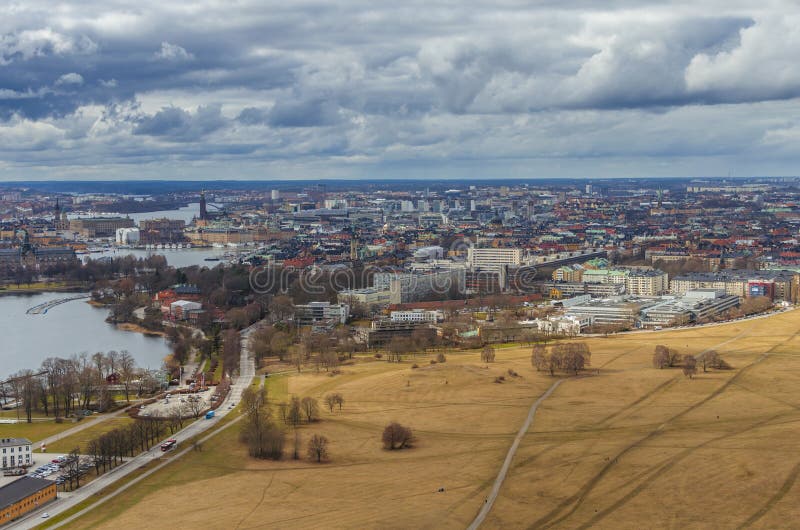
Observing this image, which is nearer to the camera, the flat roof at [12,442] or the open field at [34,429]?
the flat roof at [12,442]

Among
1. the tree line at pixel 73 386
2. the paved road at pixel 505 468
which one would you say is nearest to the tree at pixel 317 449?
the paved road at pixel 505 468

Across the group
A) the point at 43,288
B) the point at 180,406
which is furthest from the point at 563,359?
the point at 43,288

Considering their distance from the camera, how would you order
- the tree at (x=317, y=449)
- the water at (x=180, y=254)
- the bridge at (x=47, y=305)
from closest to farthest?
1. the tree at (x=317, y=449)
2. the bridge at (x=47, y=305)
3. the water at (x=180, y=254)

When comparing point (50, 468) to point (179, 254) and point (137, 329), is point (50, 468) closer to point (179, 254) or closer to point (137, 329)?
point (137, 329)

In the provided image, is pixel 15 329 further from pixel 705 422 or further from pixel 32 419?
pixel 705 422

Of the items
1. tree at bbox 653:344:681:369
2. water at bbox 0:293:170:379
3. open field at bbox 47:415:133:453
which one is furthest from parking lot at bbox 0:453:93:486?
tree at bbox 653:344:681:369

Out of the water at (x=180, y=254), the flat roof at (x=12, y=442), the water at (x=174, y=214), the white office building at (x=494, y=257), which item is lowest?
the water at (x=180, y=254)

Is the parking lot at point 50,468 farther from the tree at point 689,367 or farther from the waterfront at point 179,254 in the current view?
the waterfront at point 179,254
